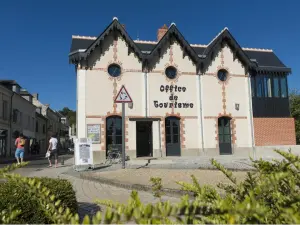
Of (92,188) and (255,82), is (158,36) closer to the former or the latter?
(255,82)

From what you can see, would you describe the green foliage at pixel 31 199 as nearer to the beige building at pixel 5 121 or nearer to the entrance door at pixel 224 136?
the entrance door at pixel 224 136

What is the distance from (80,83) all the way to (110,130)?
3132 millimetres

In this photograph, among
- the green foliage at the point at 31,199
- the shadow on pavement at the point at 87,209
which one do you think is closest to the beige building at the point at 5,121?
the shadow on pavement at the point at 87,209

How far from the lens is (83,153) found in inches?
481

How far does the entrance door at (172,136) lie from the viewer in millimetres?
17359

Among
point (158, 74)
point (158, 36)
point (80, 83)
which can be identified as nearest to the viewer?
point (80, 83)

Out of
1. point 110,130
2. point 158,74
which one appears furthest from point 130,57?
point 110,130

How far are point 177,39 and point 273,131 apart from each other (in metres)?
8.74

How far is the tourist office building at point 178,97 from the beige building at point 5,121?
13.6 meters

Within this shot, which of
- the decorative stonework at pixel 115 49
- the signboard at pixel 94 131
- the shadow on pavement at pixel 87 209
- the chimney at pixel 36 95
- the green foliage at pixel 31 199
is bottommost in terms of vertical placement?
the shadow on pavement at pixel 87 209

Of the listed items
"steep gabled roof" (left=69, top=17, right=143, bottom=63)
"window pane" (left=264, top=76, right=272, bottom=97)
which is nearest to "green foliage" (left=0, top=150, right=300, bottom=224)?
"steep gabled roof" (left=69, top=17, right=143, bottom=63)

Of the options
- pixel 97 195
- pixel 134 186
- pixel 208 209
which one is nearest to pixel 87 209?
pixel 97 195

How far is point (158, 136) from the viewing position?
17.2m

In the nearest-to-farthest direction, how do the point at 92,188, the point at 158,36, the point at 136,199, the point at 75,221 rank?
1. the point at 75,221
2. the point at 136,199
3. the point at 92,188
4. the point at 158,36
